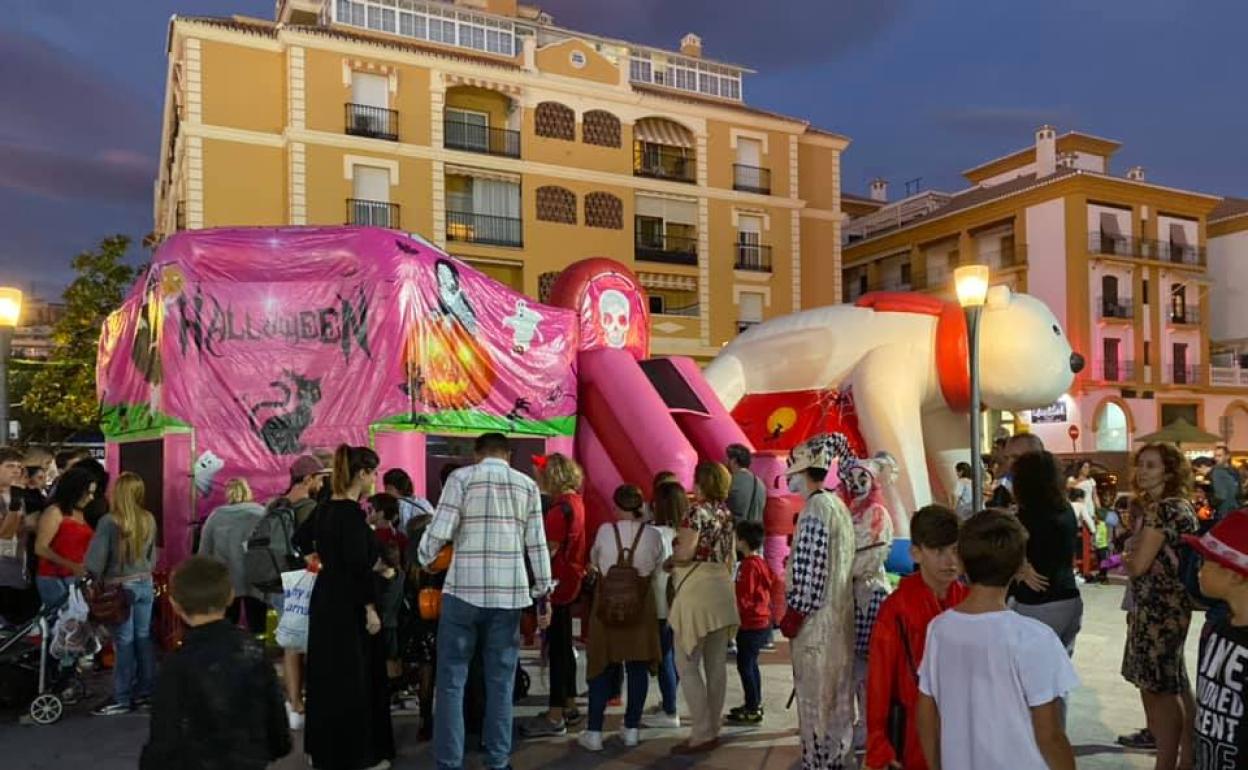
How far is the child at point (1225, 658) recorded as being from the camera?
2.45 m

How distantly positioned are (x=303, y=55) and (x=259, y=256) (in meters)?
17.2

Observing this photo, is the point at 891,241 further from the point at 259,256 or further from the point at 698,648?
the point at 698,648

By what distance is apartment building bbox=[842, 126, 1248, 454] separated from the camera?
107 ft

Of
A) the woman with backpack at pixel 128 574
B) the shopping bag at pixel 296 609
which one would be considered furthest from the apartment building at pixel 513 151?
the shopping bag at pixel 296 609

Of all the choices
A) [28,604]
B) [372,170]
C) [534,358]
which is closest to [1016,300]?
[534,358]

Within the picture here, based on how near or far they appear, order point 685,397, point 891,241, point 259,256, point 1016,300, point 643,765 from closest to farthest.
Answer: point 643,765 < point 259,256 < point 685,397 < point 1016,300 < point 891,241

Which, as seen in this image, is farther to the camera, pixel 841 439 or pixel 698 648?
pixel 698 648

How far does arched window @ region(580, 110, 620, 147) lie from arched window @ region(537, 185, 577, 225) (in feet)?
5.53

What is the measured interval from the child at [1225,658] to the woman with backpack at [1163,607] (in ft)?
7.01

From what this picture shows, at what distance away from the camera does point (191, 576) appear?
124 inches

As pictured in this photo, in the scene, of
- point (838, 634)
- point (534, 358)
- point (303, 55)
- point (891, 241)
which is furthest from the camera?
point (891, 241)

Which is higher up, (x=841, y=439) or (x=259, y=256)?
(x=259, y=256)

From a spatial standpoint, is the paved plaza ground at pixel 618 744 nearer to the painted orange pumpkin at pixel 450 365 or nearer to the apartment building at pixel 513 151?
the painted orange pumpkin at pixel 450 365

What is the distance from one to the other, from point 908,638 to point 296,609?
12.0 feet
